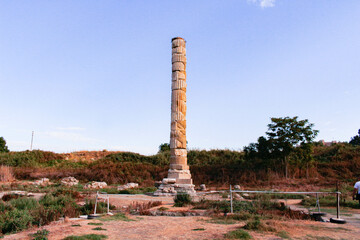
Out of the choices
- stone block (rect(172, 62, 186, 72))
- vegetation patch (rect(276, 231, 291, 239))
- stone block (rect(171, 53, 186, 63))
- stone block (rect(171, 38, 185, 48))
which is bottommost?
vegetation patch (rect(276, 231, 291, 239))

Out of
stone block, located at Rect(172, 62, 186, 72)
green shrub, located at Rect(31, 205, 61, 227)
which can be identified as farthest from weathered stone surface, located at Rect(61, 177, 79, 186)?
green shrub, located at Rect(31, 205, 61, 227)

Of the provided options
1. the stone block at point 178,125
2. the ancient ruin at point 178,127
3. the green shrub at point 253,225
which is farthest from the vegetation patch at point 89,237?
the stone block at point 178,125

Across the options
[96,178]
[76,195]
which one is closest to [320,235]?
[76,195]

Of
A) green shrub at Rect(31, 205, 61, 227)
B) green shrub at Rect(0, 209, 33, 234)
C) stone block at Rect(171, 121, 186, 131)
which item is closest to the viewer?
green shrub at Rect(0, 209, 33, 234)

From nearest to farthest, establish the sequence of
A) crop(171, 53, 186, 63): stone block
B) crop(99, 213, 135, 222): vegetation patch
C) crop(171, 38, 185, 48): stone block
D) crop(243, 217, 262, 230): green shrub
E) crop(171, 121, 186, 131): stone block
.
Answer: crop(243, 217, 262, 230): green shrub → crop(99, 213, 135, 222): vegetation patch → crop(171, 121, 186, 131): stone block → crop(171, 53, 186, 63): stone block → crop(171, 38, 185, 48): stone block

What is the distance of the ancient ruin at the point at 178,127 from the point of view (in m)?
16.9

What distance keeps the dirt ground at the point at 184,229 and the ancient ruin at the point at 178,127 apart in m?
7.68

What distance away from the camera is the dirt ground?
6863mm

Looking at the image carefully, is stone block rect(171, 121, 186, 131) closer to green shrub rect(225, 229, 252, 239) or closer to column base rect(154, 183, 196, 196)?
column base rect(154, 183, 196, 196)

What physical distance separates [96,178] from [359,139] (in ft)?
111

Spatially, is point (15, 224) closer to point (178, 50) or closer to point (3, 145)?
point (178, 50)

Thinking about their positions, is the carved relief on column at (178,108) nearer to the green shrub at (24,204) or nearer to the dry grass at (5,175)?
the green shrub at (24,204)

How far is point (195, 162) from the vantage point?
30.6m

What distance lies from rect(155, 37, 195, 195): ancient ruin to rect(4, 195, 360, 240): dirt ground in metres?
7.68
